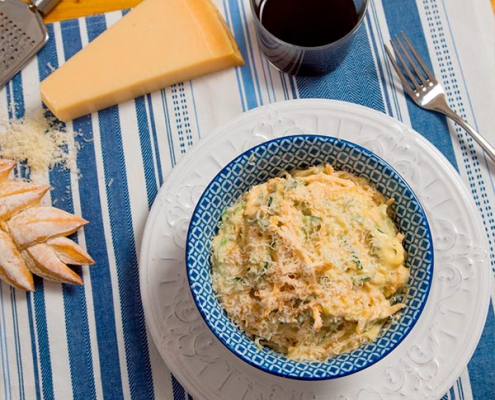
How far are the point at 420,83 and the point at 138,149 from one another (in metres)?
1.13

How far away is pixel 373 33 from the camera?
2361 millimetres

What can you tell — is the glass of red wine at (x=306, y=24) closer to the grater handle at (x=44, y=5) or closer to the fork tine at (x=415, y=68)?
the fork tine at (x=415, y=68)

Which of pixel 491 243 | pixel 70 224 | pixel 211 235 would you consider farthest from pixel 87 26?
pixel 491 243

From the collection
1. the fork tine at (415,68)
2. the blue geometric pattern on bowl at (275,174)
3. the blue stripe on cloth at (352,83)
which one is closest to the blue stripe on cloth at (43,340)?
the blue geometric pattern on bowl at (275,174)

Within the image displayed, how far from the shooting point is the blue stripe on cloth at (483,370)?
6.87 feet

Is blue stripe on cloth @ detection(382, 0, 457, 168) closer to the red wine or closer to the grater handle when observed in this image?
the red wine

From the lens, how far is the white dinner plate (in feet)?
6.49

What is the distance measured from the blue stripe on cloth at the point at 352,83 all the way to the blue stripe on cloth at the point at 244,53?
19 centimetres

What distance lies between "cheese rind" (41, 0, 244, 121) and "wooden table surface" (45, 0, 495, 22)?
0.12m

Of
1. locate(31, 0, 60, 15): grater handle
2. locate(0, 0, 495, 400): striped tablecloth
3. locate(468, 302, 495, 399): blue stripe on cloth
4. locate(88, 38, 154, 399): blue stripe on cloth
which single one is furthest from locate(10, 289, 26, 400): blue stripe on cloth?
locate(468, 302, 495, 399): blue stripe on cloth

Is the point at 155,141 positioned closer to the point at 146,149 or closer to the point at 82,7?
the point at 146,149

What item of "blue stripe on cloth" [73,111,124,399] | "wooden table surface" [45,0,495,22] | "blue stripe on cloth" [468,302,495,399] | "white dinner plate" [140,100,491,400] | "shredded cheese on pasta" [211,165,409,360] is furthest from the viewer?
"wooden table surface" [45,0,495,22]

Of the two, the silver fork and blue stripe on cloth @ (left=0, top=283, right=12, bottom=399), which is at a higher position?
the silver fork

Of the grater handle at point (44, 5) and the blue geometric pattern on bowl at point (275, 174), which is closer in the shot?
the blue geometric pattern on bowl at point (275, 174)
